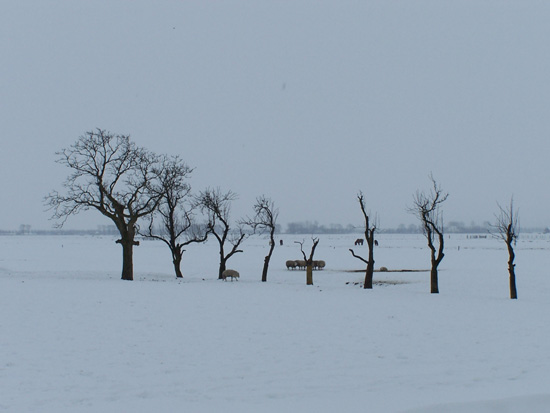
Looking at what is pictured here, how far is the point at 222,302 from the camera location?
1898cm

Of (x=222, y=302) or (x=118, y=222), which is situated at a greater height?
(x=118, y=222)

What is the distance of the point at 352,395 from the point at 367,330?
5.94m

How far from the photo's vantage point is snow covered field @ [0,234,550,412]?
844 cm

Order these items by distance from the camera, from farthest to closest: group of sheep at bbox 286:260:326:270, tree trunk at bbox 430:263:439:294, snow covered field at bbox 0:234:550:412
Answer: group of sheep at bbox 286:260:326:270, tree trunk at bbox 430:263:439:294, snow covered field at bbox 0:234:550:412

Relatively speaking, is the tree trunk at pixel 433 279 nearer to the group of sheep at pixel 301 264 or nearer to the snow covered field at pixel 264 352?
the snow covered field at pixel 264 352

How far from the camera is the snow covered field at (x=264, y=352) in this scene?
844cm

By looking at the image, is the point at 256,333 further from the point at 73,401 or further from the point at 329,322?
the point at 73,401

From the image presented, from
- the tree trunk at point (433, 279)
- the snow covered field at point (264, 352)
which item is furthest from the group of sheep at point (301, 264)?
the snow covered field at point (264, 352)

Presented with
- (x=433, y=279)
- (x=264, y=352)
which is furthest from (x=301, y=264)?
(x=264, y=352)

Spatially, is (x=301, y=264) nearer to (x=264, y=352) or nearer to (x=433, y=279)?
(x=433, y=279)

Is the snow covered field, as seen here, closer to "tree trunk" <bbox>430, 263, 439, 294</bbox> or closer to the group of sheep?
"tree trunk" <bbox>430, 263, 439, 294</bbox>

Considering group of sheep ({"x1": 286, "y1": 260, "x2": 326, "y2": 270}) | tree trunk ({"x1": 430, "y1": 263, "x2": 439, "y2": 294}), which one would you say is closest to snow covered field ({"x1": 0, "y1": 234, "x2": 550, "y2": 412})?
tree trunk ({"x1": 430, "y1": 263, "x2": 439, "y2": 294})

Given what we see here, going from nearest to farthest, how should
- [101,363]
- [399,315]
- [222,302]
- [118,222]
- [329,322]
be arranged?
1. [101,363]
2. [329,322]
3. [399,315]
4. [222,302]
5. [118,222]

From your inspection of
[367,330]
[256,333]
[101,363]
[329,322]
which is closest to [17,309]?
[101,363]
